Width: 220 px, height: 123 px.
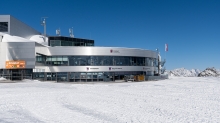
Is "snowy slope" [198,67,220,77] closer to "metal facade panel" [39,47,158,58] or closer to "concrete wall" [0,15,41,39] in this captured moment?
"metal facade panel" [39,47,158,58]

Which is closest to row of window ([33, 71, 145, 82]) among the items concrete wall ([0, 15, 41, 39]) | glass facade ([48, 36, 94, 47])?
glass facade ([48, 36, 94, 47])

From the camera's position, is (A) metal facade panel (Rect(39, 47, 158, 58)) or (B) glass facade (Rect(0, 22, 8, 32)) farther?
(B) glass facade (Rect(0, 22, 8, 32))

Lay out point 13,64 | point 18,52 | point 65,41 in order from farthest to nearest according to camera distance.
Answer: point 65,41 < point 18,52 < point 13,64

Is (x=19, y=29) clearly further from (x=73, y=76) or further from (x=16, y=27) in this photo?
(x=73, y=76)

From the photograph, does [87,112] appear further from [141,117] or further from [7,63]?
[7,63]

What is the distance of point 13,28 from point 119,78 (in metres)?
24.8

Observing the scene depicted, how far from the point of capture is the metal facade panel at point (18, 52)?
3875 cm

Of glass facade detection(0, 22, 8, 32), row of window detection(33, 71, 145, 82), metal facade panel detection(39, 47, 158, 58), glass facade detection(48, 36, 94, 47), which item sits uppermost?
glass facade detection(0, 22, 8, 32)

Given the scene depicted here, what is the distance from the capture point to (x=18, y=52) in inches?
1532

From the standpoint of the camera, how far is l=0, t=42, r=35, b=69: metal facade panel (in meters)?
38.8

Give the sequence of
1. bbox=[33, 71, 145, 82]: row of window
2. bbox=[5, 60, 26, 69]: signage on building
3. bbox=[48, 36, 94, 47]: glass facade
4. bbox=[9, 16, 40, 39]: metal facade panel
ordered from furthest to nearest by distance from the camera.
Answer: bbox=[48, 36, 94, 47]: glass facade, bbox=[9, 16, 40, 39]: metal facade panel, bbox=[33, 71, 145, 82]: row of window, bbox=[5, 60, 26, 69]: signage on building

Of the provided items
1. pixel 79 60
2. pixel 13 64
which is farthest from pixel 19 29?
pixel 79 60

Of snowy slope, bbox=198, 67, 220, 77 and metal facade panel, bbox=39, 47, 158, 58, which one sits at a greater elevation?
metal facade panel, bbox=39, 47, 158, 58

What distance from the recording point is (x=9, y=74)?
39.2 m
